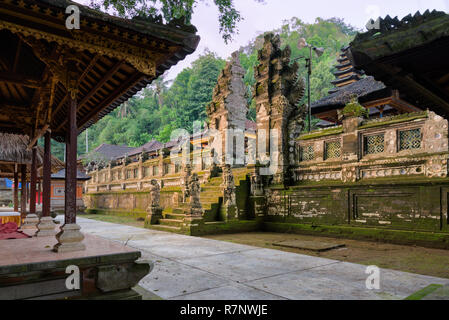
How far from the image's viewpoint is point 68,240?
4008 mm

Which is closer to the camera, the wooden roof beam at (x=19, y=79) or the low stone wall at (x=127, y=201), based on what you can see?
the wooden roof beam at (x=19, y=79)

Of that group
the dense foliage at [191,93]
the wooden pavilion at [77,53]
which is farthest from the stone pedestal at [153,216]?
the dense foliage at [191,93]

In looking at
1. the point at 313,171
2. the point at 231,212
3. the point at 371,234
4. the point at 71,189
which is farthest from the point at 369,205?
the point at 71,189

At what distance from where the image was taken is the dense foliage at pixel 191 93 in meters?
40.6

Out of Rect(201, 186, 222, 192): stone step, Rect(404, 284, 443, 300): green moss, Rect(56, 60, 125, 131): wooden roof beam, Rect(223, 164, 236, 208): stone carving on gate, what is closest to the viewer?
Rect(404, 284, 443, 300): green moss

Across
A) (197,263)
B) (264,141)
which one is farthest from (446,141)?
(197,263)

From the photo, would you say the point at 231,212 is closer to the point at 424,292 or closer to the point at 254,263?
the point at 254,263

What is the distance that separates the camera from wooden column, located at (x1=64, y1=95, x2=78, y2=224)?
431 cm

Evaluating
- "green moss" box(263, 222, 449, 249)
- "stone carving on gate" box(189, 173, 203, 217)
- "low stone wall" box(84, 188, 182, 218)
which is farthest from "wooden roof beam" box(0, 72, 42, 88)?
"green moss" box(263, 222, 449, 249)

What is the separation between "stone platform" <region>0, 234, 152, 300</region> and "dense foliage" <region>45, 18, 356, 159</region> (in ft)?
105

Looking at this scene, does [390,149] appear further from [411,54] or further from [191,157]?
[191,157]

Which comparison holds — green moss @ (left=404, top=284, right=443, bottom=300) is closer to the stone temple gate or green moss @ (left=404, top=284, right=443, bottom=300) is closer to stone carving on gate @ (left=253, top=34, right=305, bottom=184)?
the stone temple gate

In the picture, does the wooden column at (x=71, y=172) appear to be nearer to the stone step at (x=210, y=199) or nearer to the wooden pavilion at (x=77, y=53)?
the wooden pavilion at (x=77, y=53)

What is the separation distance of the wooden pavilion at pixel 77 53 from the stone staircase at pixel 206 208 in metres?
6.27
